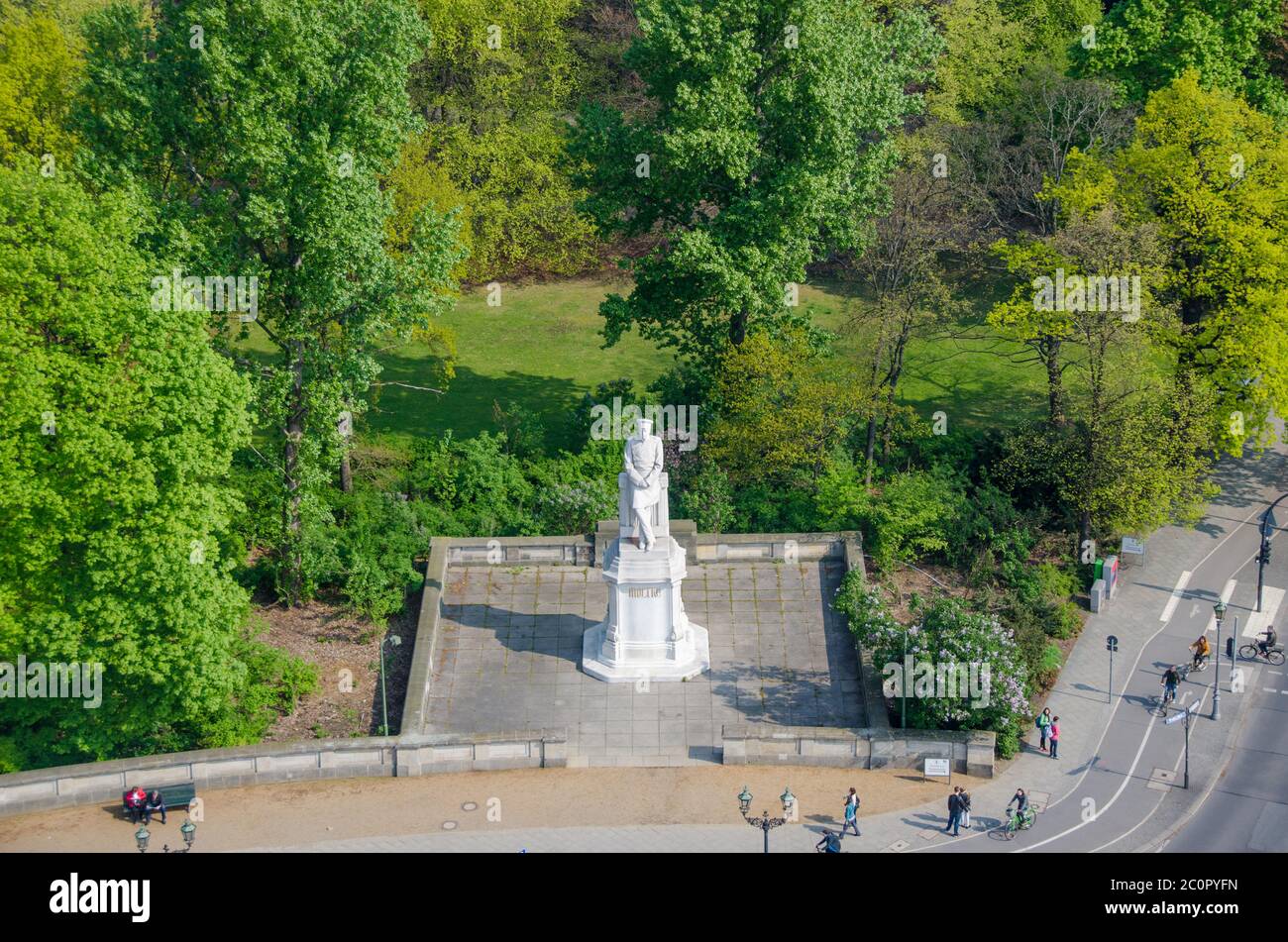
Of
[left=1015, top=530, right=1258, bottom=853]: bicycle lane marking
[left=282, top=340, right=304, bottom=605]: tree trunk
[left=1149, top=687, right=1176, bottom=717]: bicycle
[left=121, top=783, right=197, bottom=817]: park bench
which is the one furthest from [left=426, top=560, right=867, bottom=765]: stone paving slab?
[left=1149, top=687, right=1176, bottom=717]: bicycle

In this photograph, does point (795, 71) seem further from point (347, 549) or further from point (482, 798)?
point (482, 798)

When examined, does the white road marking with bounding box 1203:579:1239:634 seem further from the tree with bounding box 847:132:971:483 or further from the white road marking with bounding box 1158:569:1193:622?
the tree with bounding box 847:132:971:483

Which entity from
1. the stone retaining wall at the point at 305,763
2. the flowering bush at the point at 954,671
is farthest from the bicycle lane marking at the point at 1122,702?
the stone retaining wall at the point at 305,763

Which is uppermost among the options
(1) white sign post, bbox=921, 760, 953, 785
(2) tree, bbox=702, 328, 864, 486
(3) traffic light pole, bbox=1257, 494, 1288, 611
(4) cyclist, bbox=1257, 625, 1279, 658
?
(2) tree, bbox=702, 328, 864, 486

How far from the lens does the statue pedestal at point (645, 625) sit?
46.9 m

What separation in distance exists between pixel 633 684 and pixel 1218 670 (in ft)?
57.0

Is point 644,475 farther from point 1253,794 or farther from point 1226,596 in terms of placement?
point 1226,596

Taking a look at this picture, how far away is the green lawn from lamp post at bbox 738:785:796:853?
20.8m

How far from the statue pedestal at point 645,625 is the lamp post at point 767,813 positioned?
540 centimetres

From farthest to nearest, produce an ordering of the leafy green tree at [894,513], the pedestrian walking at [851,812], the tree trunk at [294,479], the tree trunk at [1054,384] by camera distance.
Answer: the tree trunk at [1054,384] < the leafy green tree at [894,513] < the tree trunk at [294,479] < the pedestrian walking at [851,812]

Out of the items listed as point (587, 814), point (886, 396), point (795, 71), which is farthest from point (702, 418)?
point (587, 814)

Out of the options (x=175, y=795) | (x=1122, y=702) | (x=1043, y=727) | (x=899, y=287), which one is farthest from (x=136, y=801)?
(x=899, y=287)

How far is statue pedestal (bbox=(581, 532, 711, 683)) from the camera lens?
4688cm

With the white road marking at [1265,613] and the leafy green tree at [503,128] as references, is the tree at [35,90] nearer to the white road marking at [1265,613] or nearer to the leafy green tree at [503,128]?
the leafy green tree at [503,128]
